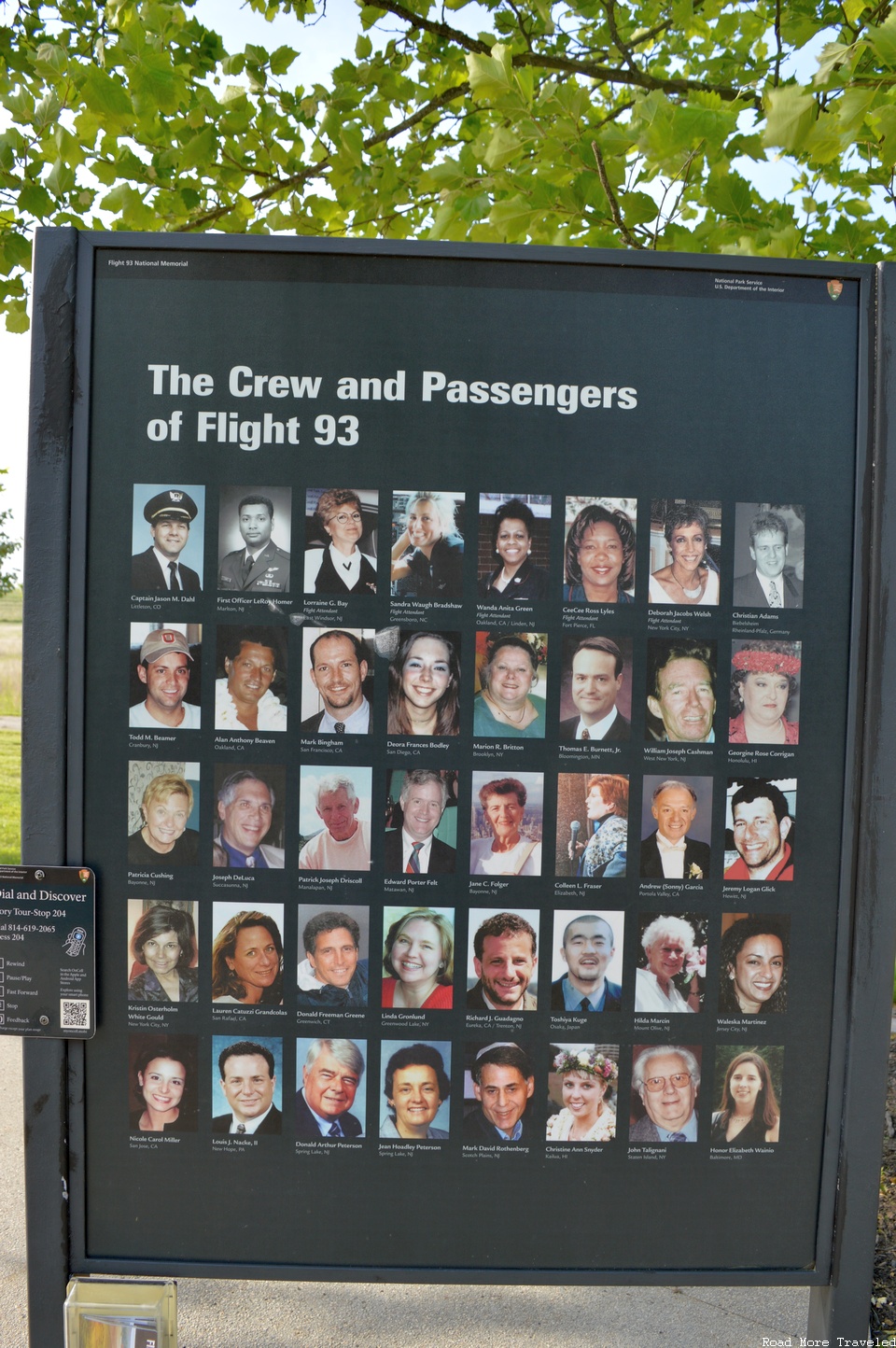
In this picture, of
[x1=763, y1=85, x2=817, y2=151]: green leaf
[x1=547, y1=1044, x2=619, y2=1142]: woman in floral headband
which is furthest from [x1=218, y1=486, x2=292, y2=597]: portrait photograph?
[x1=763, y1=85, x2=817, y2=151]: green leaf

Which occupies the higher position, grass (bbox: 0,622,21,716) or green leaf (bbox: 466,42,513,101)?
green leaf (bbox: 466,42,513,101)

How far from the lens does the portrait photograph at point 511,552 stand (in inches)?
69.4

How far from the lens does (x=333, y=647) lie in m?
1.75

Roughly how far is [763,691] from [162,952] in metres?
1.33

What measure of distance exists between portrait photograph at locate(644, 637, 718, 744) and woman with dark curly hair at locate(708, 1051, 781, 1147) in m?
0.68

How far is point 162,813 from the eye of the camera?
5.83 ft

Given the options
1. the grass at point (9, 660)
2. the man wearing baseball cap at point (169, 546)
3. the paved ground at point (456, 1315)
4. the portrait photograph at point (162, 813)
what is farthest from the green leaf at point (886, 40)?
the grass at point (9, 660)

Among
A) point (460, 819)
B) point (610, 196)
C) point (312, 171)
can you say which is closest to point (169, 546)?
point (460, 819)

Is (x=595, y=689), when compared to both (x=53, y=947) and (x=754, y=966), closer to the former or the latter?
Result: (x=754, y=966)

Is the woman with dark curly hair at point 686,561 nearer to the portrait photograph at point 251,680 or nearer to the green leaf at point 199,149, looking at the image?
the portrait photograph at point 251,680

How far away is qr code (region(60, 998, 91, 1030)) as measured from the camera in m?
1.77

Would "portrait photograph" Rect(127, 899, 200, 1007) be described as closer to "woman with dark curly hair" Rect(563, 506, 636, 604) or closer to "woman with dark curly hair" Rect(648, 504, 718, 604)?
"woman with dark curly hair" Rect(563, 506, 636, 604)

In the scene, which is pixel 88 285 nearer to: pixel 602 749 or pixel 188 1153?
pixel 602 749

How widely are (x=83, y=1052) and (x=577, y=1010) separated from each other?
1.01 m
